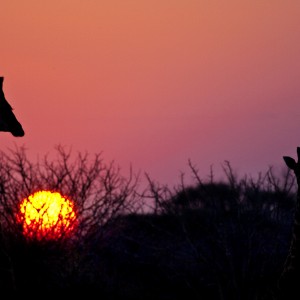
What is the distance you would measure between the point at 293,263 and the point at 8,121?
4.69 meters

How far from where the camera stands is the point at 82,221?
87.9 feet

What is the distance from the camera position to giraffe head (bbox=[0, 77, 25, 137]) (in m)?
8.53

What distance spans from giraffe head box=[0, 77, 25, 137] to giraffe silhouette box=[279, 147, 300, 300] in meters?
4.23

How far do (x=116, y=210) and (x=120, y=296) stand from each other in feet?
20.9

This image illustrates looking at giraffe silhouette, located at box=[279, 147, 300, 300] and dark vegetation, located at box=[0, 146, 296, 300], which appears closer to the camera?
giraffe silhouette, located at box=[279, 147, 300, 300]

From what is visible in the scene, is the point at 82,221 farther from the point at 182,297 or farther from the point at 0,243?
the point at 0,243

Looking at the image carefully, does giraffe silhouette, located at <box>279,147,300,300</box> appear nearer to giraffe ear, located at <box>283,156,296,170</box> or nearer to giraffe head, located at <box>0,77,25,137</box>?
giraffe ear, located at <box>283,156,296,170</box>

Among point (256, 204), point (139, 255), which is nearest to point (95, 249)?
point (139, 255)

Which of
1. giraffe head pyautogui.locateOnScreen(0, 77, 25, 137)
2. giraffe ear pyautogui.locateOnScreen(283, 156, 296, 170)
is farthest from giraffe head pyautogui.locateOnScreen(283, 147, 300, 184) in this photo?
giraffe head pyautogui.locateOnScreen(0, 77, 25, 137)

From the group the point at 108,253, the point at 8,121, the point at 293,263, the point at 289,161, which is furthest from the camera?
the point at 108,253

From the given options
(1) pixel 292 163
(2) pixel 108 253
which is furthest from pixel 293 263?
(2) pixel 108 253

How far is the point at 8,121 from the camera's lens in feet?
28.2

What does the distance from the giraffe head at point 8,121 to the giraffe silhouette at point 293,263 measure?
13.9 ft

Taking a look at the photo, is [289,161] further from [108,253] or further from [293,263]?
[108,253]
